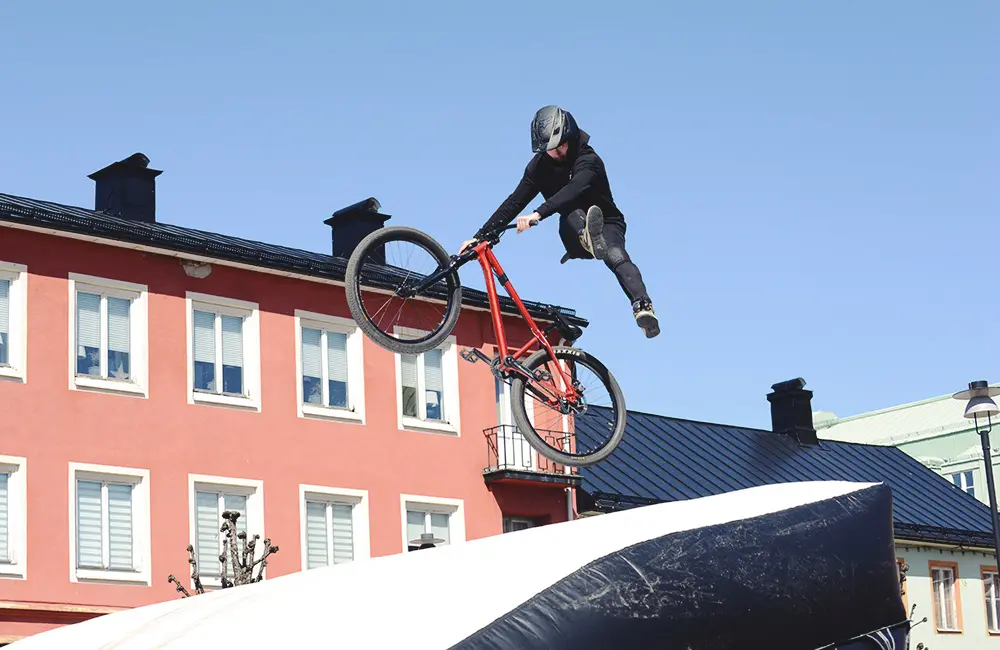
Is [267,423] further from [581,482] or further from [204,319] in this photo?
[581,482]

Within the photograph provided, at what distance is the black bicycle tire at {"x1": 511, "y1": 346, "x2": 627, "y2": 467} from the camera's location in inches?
483

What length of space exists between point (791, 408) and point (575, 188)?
38.6 meters

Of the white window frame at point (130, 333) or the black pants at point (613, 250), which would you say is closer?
the black pants at point (613, 250)

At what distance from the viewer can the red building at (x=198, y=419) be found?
2656 cm

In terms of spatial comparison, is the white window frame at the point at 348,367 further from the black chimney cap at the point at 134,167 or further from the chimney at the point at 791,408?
the chimney at the point at 791,408

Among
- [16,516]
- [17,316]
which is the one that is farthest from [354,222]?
[16,516]

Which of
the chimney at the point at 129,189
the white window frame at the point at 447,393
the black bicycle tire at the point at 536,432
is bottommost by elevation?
the black bicycle tire at the point at 536,432

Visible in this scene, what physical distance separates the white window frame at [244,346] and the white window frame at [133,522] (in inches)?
76.9

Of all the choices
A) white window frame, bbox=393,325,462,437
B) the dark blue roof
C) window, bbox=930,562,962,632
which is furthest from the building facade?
white window frame, bbox=393,325,462,437

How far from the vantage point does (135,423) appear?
91.5 feet

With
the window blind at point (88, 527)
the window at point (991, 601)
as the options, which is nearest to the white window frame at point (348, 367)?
the window blind at point (88, 527)

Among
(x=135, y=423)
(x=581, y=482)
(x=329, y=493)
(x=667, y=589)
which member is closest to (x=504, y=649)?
(x=667, y=589)

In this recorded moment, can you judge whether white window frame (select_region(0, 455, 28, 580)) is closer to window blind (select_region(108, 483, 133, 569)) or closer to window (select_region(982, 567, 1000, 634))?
window blind (select_region(108, 483, 133, 569))

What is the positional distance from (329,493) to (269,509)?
1498 millimetres
